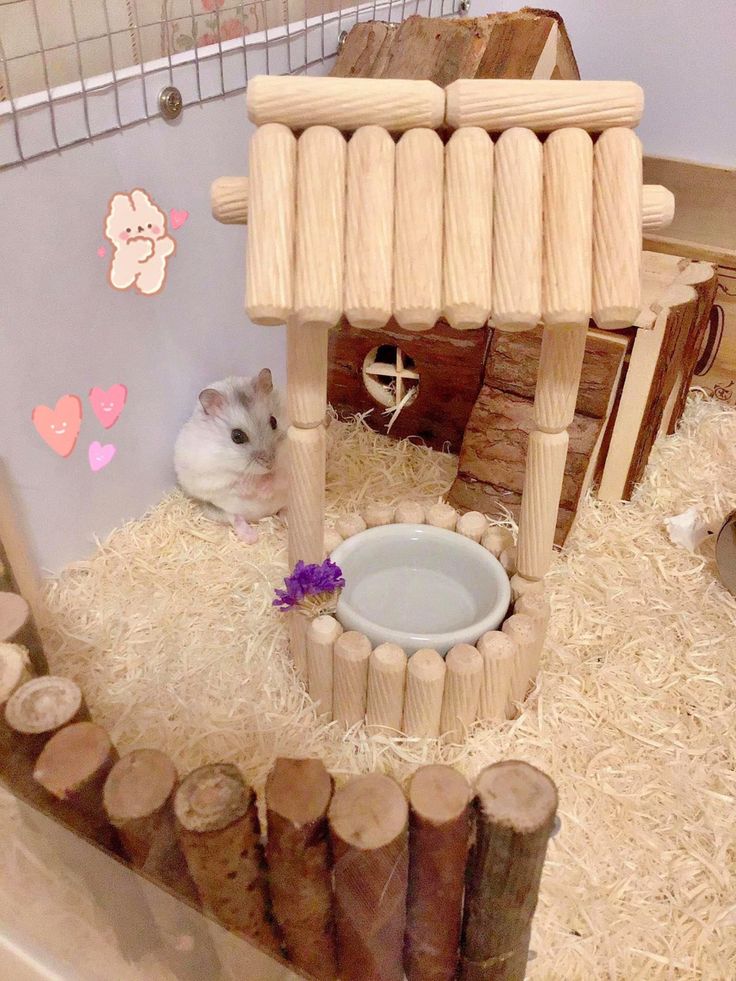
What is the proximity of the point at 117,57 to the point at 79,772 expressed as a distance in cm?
118

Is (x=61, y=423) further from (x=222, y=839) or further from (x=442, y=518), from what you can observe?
(x=222, y=839)

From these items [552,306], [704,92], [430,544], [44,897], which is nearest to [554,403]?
[552,306]

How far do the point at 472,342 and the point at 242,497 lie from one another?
0.63 m

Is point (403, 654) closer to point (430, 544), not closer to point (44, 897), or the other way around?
point (430, 544)

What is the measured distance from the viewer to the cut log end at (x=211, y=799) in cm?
81

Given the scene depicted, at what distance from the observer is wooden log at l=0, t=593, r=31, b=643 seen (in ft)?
3.38

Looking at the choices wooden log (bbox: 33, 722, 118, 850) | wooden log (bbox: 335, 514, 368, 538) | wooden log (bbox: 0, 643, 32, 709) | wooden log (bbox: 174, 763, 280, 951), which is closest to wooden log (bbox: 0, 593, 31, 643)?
wooden log (bbox: 0, 643, 32, 709)

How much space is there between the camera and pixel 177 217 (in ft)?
5.16

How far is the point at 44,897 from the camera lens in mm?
1044

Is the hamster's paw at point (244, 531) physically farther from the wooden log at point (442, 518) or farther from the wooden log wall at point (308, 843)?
the wooden log wall at point (308, 843)

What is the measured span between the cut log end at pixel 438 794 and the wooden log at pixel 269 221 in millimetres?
564

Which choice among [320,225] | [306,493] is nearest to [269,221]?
[320,225]

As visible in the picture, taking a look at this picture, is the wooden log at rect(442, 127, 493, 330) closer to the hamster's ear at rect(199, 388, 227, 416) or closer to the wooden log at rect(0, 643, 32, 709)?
the wooden log at rect(0, 643, 32, 709)

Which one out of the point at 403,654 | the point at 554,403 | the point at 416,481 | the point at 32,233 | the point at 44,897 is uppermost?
the point at 32,233
